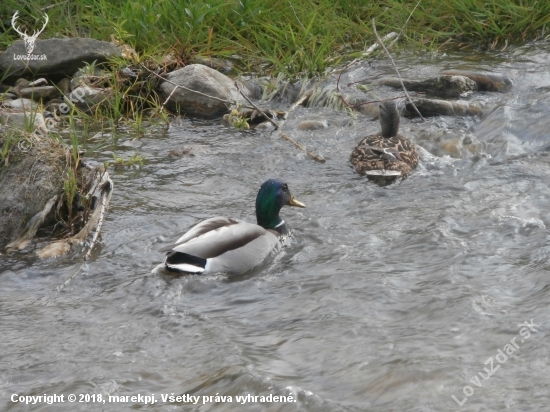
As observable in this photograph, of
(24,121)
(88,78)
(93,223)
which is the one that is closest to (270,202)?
(93,223)

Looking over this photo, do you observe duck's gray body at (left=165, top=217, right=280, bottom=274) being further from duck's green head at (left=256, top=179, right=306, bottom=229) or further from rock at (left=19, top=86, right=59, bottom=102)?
rock at (left=19, top=86, right=59, bottom=102)

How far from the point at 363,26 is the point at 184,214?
14.2ft

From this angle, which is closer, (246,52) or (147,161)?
(147,161)

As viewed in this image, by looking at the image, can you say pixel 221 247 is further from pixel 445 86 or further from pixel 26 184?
pixel 445 86

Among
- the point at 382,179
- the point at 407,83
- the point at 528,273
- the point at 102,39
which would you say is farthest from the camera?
the point at 102,39

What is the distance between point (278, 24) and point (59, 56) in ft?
7.23

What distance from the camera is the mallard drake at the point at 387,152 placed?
7.00 m

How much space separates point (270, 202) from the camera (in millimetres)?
6180

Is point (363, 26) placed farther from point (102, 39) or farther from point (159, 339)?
point (159, 339)

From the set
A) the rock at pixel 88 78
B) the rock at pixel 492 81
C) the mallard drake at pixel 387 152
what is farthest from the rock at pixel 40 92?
the rock at pixel 492 81

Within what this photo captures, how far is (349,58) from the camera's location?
31.5 feet

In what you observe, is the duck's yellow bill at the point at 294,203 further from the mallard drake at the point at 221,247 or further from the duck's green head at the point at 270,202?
the mallard drake at the point at 221,247

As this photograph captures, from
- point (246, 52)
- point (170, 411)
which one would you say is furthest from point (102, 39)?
point (170, 411)

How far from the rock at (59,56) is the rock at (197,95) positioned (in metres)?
0.66
